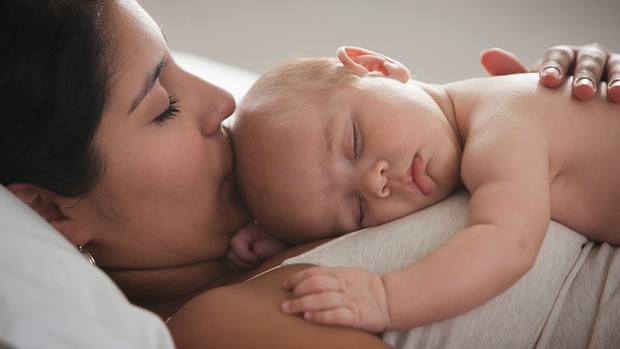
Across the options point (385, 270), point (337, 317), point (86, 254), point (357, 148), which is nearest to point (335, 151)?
point (357, 148)

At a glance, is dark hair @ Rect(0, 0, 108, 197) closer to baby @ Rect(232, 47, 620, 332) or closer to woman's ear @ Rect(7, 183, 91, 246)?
woman's ear @ Rect(7, 183, 91, 246)

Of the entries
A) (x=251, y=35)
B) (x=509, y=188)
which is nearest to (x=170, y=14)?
(x=251, y=35)

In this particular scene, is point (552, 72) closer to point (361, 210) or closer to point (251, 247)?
point (361, 210)

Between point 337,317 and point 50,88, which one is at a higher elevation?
point 50,88

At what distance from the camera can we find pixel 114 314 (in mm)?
721

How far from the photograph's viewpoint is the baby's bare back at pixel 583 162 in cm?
103

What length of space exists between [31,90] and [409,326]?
623 millimetres

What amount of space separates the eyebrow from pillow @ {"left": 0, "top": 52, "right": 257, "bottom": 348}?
261mm

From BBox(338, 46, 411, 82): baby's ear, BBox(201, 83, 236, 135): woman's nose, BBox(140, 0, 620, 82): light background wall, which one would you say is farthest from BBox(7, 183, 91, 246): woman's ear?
BBox(140, 0, 620, 82): light background wall

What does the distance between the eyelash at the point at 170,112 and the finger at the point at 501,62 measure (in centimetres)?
68

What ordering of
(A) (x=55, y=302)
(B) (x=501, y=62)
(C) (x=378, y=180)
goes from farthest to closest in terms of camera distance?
(B) (x=501, y=62) < (C) (x=378, y=180) < (A) (x=55, y=302)

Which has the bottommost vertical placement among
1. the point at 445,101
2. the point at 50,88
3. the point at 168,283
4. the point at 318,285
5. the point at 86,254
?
the point at 168,283

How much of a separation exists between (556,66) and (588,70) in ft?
0.18

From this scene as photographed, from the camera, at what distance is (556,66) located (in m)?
1.14
